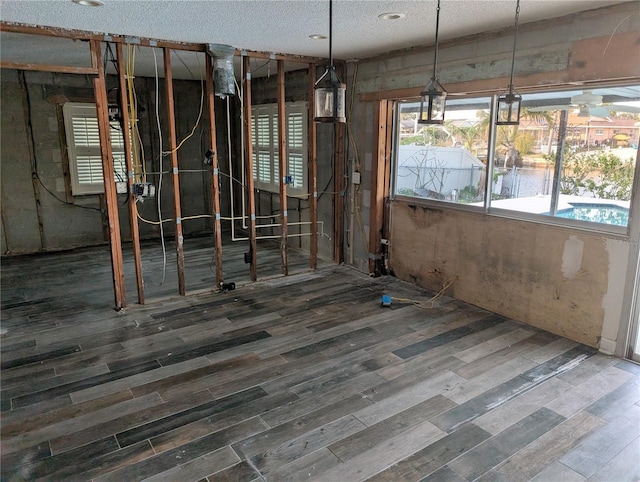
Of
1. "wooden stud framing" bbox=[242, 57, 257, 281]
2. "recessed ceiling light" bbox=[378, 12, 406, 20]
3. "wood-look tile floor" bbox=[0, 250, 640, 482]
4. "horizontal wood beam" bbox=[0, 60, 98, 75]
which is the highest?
"recessed ceiling light" bbox=[378, 12, 406, 20]

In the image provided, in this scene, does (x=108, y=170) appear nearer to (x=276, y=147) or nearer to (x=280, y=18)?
(x=280, y=18)

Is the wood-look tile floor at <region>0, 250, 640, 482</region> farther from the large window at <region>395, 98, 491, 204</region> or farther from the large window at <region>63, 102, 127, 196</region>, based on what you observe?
the large window at <region>63, 102, 127, 196</region>

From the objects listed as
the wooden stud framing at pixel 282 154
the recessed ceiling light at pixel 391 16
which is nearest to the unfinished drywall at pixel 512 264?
the wooden stud framing at pixel 282 154

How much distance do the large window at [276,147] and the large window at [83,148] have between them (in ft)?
6.64

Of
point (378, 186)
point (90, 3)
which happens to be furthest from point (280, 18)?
point (378, 186)

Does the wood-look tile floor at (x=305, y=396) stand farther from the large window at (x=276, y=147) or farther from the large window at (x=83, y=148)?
the large window at (x=83, y=148)

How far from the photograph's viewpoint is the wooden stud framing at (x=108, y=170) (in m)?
4.03

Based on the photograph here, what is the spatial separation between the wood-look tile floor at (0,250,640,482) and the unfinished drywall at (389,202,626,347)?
0.20 meters

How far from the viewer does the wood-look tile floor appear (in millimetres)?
2344

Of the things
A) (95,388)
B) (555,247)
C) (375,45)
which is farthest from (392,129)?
(95,388)

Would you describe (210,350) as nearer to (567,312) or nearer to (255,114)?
(567,312)

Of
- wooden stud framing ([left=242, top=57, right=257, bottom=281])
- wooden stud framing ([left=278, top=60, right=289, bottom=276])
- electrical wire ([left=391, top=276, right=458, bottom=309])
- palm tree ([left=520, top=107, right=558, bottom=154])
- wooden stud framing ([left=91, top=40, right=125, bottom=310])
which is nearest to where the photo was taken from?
palm tree ([left=520, top=107, right=558, bottom=154])

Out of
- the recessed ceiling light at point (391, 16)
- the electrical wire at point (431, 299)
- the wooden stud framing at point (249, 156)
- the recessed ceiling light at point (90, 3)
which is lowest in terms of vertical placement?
the electrical wire at point (431, 299)

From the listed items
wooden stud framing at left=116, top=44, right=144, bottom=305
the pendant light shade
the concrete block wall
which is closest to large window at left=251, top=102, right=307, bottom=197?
the concrete block wall
